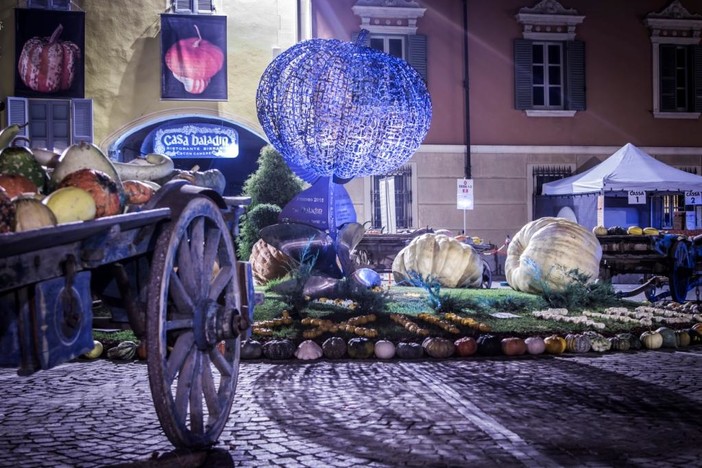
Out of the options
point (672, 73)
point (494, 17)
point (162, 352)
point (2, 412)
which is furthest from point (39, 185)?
point (672, 73)

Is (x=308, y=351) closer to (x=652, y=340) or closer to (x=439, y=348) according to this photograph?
(x=439, y=348)

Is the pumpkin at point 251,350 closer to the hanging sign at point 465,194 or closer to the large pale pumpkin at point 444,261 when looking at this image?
the large pale pumpkin at point 444,261

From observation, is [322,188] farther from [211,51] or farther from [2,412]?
[211,51]

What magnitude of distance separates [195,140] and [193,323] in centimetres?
1712

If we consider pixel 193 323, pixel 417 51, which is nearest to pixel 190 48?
pixel 417 51

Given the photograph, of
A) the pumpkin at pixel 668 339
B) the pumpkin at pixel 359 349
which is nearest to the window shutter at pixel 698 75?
the pumpkin at pixel 668 339

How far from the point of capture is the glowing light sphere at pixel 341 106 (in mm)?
9977

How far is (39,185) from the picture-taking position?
3.65 meters

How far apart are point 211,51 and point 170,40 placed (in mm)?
1021

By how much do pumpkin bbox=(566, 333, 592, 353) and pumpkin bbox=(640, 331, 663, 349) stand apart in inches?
24.1

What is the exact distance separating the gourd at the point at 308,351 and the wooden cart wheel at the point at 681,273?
5.32 m

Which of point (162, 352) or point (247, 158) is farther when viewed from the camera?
point (247, 158)

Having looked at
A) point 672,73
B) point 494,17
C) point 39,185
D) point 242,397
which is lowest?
point 242,397

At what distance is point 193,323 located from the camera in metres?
3.80
